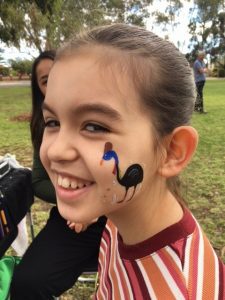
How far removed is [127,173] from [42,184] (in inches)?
57.1

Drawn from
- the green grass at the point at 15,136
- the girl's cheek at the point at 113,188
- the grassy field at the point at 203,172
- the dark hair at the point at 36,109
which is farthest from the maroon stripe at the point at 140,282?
the green grass at the point at 15,136

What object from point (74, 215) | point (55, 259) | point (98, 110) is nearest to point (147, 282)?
point (74, 215)

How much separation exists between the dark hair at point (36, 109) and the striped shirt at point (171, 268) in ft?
4.45

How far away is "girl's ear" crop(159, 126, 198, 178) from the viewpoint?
1.02 m

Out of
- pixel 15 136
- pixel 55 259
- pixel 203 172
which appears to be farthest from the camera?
pixel 15 136

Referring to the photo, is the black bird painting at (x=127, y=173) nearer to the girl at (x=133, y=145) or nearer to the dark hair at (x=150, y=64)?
the girl at (x=133, y=145)

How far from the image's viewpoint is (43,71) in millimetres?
2551

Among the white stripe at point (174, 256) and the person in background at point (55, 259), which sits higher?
the white stripe at point (174, 256)

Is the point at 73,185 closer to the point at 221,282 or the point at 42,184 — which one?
the point at 221,282

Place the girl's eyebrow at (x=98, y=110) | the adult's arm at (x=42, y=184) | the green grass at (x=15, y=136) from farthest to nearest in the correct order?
the green grass at (x=15, y=136)
the adult's arm at (x=42, y=184)
the girl's eyebrow at (x=98, y=110)

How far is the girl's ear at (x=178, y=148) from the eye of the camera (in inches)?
40.3

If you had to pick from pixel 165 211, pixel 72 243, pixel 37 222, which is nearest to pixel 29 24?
pixel 37 222

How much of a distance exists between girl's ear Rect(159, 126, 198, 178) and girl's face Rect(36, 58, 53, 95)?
1.62 meters

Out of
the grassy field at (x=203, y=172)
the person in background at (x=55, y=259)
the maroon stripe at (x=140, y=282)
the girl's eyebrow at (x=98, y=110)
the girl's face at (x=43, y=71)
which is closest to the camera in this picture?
the girl's eyebrow at (x=98, y=110)
